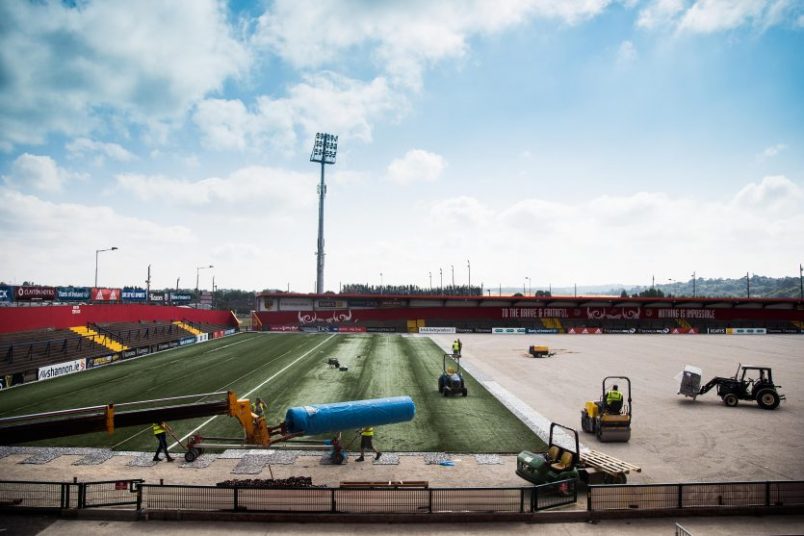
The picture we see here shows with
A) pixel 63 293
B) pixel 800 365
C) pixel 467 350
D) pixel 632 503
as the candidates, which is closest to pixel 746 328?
pixel 800 365

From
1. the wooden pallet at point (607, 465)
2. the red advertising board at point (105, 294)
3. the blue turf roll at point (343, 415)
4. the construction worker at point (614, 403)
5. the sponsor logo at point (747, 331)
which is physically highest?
the red advertising board at point (105, 294)

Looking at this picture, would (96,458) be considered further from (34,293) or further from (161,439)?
(34,293)

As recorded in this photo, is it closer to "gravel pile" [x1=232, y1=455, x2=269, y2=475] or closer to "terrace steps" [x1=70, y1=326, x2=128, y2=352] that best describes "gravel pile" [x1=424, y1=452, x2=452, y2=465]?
"gravel pile" [x1=232, y1=455, x2=269, y2=475]

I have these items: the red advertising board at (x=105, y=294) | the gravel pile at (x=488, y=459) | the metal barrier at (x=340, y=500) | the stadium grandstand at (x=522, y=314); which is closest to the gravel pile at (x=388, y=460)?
the gravel pile at (x=488, y=459)

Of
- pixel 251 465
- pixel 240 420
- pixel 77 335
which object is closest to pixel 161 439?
pixel 251 465

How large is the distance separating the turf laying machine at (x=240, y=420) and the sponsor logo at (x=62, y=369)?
22685 mm

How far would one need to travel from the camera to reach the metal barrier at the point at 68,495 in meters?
13.6

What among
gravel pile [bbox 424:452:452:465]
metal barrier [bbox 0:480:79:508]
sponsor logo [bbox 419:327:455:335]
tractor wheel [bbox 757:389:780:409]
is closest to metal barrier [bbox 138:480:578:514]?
metal barrier [bbox 0:480:79:508]

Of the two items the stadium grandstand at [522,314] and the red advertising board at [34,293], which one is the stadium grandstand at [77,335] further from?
the stadium grandstand at [522,314]

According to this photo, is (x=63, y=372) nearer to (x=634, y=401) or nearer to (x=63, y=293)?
(x=63, y=293)

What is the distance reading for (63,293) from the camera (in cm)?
5391

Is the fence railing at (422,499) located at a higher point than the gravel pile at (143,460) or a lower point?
higher

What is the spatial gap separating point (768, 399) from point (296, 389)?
28117 mm

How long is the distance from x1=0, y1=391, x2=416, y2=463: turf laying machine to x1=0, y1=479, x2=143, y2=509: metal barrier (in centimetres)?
153
